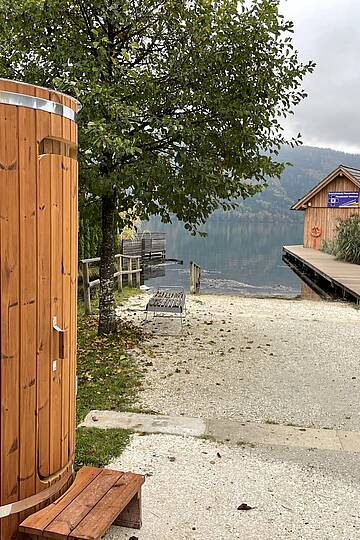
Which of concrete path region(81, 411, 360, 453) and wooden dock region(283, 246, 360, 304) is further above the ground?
wooden dock region(283, 246, 360, 304)

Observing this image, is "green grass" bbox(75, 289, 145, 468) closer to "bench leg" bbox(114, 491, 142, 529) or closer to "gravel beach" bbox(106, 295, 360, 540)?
"gravel beach" bbox(106, 295, 360, 540)

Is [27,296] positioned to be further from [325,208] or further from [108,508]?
[325,208]

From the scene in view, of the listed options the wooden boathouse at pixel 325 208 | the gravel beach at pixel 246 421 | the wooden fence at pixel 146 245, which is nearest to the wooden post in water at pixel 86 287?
the gravel beach at pixel 246 421

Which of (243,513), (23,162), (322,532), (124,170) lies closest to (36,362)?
(23,162)

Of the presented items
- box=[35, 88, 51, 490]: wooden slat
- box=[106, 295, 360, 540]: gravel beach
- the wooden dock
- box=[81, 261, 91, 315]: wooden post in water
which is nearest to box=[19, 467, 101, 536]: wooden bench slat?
box=[35, 88, 51, 490]: wooden slat

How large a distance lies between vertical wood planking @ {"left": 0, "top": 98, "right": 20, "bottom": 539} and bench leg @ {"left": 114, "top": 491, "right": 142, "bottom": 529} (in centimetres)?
82

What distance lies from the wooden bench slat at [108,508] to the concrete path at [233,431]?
1641 mm

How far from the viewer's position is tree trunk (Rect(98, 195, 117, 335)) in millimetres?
8672

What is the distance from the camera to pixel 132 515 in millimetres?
3334

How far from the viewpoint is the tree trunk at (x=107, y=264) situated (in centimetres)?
867

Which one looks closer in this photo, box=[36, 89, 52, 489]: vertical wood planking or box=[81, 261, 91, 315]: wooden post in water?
box=[36, 89, 52, 489]: vertical wood planking

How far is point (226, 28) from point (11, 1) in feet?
9.56

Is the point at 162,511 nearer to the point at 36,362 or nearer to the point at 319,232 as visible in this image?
the point at 36,362

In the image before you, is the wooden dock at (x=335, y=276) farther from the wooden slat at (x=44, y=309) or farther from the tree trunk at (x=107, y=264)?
the wooden slat at (x=44, y=309)
